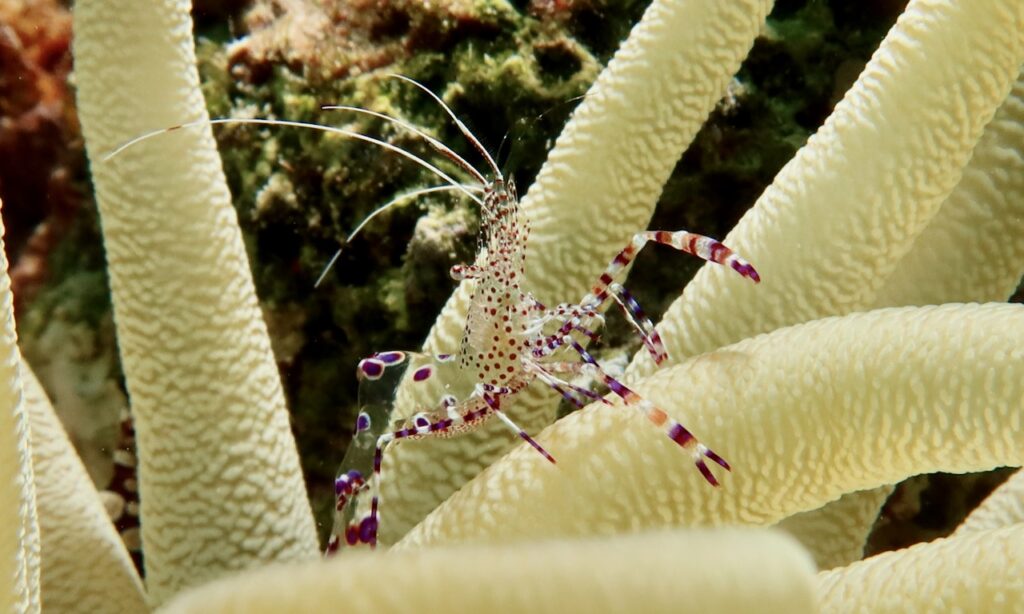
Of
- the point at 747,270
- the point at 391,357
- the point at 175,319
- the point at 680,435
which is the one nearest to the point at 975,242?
the point at 747,270

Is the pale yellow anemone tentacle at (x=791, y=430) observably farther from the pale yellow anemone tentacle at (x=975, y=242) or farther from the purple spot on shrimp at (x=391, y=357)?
the purple spot on shrimp at (x=391, y=357)

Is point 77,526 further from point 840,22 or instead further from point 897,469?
point 840,22

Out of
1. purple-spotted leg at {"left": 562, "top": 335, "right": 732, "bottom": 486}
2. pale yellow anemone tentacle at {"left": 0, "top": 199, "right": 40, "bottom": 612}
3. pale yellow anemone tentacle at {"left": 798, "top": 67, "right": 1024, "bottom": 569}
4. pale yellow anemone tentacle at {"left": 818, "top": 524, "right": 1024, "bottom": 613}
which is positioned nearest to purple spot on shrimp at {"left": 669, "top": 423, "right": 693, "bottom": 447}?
purple-spotted leg at {"left": 562, "top": 335, "right": 732, "bottom": 486}

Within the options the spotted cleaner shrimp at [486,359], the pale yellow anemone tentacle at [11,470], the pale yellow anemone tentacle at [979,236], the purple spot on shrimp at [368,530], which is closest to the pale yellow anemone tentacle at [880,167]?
the pale yellow anemone tentacle at [979,236]

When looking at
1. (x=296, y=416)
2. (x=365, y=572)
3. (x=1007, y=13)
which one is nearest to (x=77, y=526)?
(x=296, y=416)

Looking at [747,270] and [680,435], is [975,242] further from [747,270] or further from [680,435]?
[680,435]

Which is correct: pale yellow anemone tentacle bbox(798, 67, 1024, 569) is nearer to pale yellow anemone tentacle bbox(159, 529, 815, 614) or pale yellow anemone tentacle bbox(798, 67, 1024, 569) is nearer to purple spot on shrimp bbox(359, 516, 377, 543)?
purple spot on shrimp bbox(359, 516, 377, 543)
